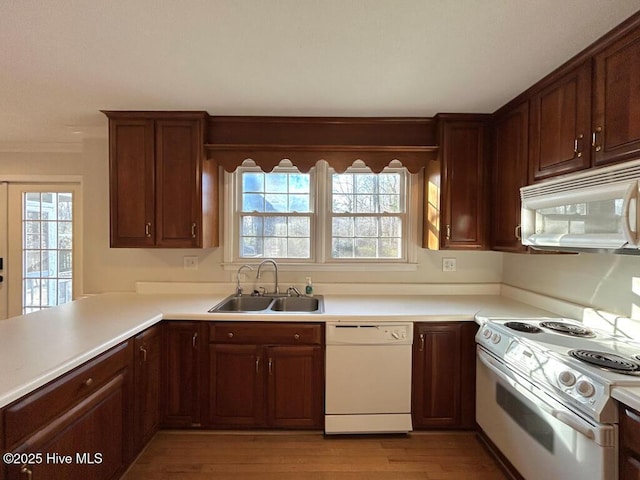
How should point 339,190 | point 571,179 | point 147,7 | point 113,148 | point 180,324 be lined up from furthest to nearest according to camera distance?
1. point 339,190
2. point 113,148
3. point 180,324
4. point 571,179
5. point 147,7

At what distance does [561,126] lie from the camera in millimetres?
1806

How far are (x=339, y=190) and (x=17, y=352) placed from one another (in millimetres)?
2346

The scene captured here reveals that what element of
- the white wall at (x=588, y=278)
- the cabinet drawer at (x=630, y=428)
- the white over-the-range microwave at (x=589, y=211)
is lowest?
the cabinet drawer at (x=630, y=428)

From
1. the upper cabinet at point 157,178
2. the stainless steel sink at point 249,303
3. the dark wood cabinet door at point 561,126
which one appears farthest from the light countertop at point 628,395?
the upper cabinet at point 157,178

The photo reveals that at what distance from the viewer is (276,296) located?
8.82 ft

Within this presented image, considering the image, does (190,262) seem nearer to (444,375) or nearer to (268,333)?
(268,333)

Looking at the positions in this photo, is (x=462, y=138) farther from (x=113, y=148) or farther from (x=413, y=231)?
(x=113, y=148)

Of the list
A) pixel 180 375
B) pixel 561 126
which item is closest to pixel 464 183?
pixel 561 126

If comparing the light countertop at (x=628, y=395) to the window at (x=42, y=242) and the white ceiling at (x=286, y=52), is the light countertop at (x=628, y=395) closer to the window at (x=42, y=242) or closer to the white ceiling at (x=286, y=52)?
the white ceiling at (x=286, y=52)

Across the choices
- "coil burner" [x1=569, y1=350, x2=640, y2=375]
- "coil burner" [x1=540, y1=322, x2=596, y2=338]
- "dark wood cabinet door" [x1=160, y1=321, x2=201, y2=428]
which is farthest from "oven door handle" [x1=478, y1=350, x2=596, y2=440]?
"dark wood cabinet door" [x1=160, y1=321, x2=201, y2=428]

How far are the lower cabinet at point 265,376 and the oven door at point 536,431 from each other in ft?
3.54

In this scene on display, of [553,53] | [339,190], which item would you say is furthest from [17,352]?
[553,53]

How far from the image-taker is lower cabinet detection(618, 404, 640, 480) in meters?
1.13

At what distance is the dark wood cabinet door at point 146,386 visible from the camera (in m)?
1.90
